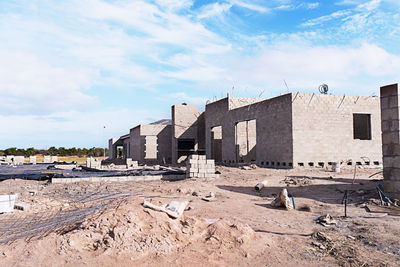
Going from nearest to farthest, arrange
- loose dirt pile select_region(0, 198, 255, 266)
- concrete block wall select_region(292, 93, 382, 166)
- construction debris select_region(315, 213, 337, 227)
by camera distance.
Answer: loose dirt pile select_region(0, 198, 255, 266) → construction debris select_region(315, 213, 337, 227) → concrete block wall select_region(292, 93, 382, 166)

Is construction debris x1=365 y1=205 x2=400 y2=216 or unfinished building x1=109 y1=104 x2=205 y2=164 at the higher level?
unfinished building x1=109 y1=104 x2=205 y2=164

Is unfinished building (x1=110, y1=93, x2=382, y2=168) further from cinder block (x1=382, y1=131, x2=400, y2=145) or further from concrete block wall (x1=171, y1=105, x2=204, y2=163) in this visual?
cinder block (x1=382, y1=131, x2=400, y2=145)

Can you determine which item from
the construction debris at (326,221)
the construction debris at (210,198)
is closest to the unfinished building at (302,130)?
the construction debris at (210,198)

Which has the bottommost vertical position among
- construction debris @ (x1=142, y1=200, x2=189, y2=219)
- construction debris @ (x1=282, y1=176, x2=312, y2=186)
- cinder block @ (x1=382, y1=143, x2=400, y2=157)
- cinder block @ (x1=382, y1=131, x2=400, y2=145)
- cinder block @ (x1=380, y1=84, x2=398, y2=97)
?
construction debris @ (x1=282, y1=176, x2=312, y2=186)

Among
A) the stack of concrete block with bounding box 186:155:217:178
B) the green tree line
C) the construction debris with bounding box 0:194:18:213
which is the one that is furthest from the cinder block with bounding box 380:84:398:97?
the green tree line

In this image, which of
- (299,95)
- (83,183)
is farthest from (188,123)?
(83,183)

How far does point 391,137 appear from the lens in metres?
9.27

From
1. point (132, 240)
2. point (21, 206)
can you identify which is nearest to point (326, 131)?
point (132, 240)

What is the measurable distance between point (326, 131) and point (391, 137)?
8.90m

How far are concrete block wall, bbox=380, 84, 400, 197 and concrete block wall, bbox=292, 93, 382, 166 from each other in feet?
26.3

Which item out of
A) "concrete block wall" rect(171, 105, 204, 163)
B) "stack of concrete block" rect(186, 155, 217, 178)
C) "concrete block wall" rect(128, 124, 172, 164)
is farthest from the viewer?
"concrete block wall" rect(128, 124, 172, 164)

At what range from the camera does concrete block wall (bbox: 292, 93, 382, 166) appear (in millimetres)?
17609

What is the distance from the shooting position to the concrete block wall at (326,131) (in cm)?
1761

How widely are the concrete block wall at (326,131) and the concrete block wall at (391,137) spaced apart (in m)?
8.00
